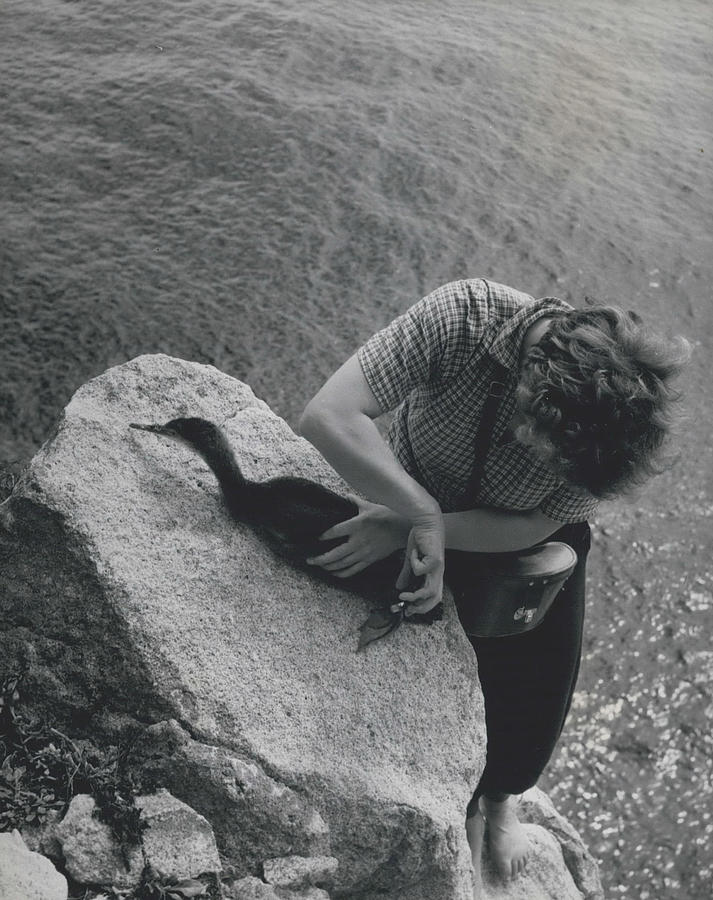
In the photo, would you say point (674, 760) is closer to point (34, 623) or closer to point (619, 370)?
point (619, 370)

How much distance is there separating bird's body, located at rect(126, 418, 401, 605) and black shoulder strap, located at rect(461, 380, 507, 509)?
10.6 inches

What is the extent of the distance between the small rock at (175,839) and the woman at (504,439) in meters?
0.65

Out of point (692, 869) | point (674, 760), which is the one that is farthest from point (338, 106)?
point (692, 869)

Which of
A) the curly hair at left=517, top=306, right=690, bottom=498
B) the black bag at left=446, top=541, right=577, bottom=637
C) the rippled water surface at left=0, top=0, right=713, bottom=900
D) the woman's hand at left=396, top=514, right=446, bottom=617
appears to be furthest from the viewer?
the rippled water surface at left=0, top=0, right=713, bottom=900

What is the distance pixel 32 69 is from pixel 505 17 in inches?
131

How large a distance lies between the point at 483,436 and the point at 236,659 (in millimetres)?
768

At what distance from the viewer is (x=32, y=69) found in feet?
18.5

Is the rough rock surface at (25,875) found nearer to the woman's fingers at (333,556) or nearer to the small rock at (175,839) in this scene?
the small rock at (175,839)

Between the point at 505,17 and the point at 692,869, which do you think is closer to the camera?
the point at 692,869

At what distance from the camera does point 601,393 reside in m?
1.81

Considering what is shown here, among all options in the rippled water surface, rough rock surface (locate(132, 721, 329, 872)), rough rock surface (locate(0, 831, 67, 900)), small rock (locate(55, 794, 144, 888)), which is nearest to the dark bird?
rough rock surface (locate(132, 721, 329, 872))

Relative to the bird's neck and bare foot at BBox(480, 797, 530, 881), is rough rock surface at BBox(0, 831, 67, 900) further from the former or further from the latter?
bare foot at BBox(480, 797, 530, 881)

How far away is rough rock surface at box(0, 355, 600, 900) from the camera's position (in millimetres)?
2152

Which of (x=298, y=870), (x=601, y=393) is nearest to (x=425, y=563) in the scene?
(x=601, y=393)
